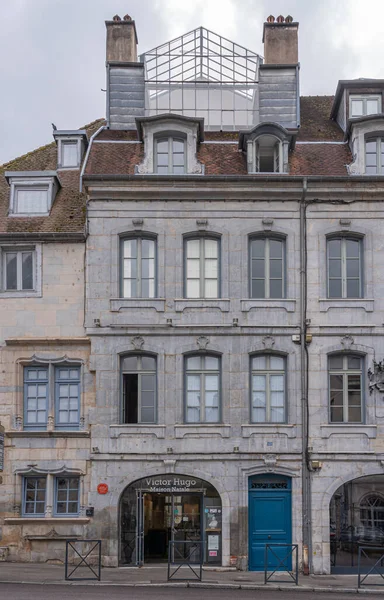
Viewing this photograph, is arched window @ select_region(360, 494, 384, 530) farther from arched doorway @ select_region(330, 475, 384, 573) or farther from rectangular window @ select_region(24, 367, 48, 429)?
rectangular window @ select_region(24, 367, 48, 429)

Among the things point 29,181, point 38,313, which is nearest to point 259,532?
point 38,313

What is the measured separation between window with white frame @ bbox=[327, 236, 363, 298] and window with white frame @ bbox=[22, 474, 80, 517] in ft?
28.6

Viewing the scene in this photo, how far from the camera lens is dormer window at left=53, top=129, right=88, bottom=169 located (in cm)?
2798

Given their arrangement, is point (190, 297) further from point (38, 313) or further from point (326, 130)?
point (326, 130)

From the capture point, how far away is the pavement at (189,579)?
21188 millimetres

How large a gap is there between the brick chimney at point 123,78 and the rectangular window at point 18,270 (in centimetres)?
535

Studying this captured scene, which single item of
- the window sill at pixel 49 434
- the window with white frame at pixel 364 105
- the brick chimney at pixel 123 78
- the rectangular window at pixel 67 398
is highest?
the brick chimney at pixel 123 78

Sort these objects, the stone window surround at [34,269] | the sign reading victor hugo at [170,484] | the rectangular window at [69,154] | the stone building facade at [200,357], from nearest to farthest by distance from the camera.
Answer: the stone building facade at [200,357] < the sign reading victor hugo at [170,484] < the stone window surround at [34,269] < the rectangular window at [69,154]

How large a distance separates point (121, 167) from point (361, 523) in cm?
1181

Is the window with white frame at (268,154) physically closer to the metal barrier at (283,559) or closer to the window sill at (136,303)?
the window sill at (136,303)

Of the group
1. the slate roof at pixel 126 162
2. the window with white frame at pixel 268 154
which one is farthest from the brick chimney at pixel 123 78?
the window with white frame at pixel 268 154

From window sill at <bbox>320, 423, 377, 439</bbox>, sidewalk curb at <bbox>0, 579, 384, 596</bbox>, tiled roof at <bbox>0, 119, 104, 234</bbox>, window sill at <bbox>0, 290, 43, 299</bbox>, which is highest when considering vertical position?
tiled roof at <bbox>0, 119, 104, 234</bbox>

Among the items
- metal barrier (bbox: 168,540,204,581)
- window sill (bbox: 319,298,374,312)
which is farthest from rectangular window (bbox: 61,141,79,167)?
metal barrier (bbox: 168,540,204,581)

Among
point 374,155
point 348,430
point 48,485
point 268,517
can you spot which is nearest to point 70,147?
point 374,155
